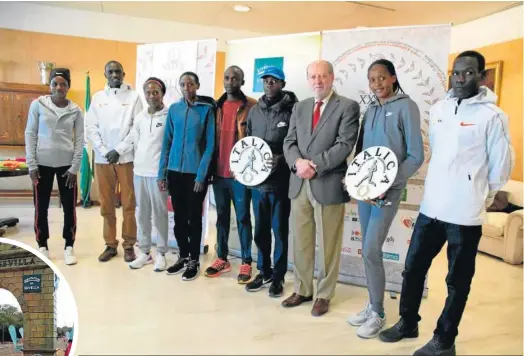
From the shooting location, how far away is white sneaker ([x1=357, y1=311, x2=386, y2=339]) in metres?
2.25

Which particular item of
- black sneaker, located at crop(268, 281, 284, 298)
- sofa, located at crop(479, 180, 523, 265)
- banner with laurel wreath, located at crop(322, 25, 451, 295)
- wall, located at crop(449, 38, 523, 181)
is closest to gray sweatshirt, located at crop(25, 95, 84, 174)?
black sneaker, located at crop(268, 281, 284, 298)

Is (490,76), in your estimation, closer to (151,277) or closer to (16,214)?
(151,277)

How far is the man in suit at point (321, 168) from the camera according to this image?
237 cm

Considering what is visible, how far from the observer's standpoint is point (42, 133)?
316 centimetres

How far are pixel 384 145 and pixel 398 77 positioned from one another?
0.85 m

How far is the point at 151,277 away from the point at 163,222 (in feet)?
1.39

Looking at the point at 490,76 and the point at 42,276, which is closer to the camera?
the point at 42,276

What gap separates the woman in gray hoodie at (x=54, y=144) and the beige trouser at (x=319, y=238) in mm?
1797

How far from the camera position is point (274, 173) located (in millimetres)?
2648

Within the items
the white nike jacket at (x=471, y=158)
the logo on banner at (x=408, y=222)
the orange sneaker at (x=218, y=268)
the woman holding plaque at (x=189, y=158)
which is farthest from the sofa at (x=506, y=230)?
the woman holding plaque at (x=189, y=158)

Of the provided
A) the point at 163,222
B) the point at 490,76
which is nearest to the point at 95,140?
the point at 163,222

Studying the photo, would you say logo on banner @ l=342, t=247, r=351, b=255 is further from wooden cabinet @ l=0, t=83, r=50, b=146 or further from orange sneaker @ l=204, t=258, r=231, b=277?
wooden cabinet @ l=0, t=83, r=50, b=146

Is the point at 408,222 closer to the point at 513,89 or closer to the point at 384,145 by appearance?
the point at 384,145

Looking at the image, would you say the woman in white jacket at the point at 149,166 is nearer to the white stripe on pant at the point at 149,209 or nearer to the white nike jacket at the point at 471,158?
the white stripe on pant at the point at 149,209
